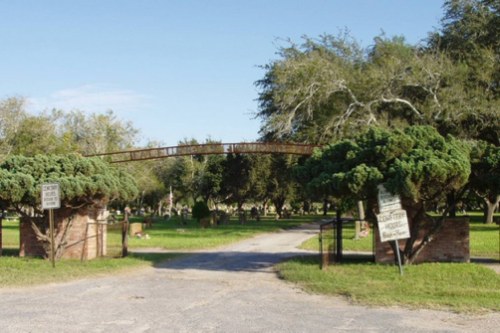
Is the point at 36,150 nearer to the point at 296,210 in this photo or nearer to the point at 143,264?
the point at 143,264

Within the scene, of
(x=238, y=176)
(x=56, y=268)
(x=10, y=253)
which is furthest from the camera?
(x=238, y=176)

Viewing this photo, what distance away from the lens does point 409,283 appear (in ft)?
47.5

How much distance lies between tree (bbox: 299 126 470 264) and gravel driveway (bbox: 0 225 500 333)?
2.48m

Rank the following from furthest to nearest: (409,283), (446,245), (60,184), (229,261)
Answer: (229,261) < (60,184) < (446,245) < (409,283)

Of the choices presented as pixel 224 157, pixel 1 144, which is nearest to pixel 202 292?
pixel 1 144

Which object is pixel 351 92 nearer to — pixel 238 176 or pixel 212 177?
pixel 238 176

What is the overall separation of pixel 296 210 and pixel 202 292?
264ft

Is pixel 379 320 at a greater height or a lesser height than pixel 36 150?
lesser

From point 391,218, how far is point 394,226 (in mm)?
207

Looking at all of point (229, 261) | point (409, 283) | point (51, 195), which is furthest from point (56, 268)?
point (409, 283)

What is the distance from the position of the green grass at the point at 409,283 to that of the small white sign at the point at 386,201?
1.60 metres

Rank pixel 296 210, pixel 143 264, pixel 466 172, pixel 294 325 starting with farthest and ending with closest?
pixel 296 210, pixel 143 264, pixel 466 172, pixel 294 325

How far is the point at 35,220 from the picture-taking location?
2120 cm

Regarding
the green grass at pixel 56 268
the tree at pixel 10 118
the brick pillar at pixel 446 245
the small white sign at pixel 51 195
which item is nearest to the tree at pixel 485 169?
the brick pillar at pixel 446 245
